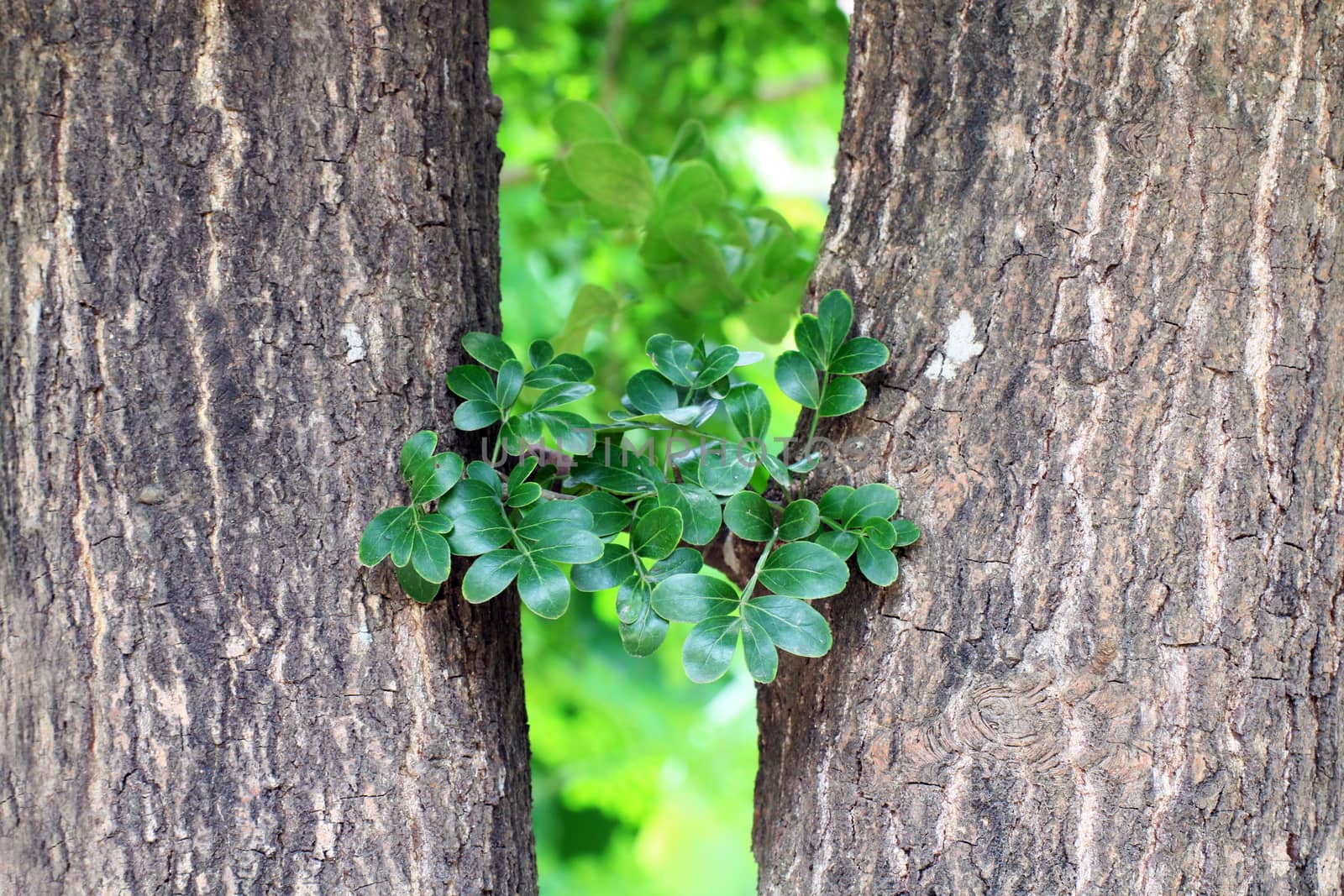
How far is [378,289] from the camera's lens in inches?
39.6

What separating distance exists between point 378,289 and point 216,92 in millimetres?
222

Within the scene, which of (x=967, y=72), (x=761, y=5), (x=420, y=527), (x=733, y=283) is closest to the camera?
(x=420, y=527)

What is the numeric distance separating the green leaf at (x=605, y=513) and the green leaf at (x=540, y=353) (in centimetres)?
16

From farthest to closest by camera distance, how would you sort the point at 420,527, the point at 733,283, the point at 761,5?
the point at 761,5
the point at 733,283
the point at 420,527

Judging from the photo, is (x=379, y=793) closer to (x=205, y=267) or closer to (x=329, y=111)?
(x=205, y=267)

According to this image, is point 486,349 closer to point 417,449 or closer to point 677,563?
point 417,449

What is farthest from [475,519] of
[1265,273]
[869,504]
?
[1265,273]

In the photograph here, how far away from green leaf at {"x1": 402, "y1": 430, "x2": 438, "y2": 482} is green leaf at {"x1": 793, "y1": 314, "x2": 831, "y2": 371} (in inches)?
13.9

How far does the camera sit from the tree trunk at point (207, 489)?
908 mm

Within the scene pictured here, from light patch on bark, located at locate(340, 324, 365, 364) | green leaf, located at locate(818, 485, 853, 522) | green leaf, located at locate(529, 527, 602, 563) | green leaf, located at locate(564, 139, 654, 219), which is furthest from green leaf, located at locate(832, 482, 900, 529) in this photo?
green leaf, located at locate(564, 139, 654, 219)

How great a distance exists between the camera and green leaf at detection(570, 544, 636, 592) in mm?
943

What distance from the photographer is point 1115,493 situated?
0.93 meters

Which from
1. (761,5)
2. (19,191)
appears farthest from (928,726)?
(761,5)

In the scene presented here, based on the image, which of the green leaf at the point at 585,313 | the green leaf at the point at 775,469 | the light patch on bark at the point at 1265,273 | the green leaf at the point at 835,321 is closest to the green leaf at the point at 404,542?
the green leaf at the point at 775,469
